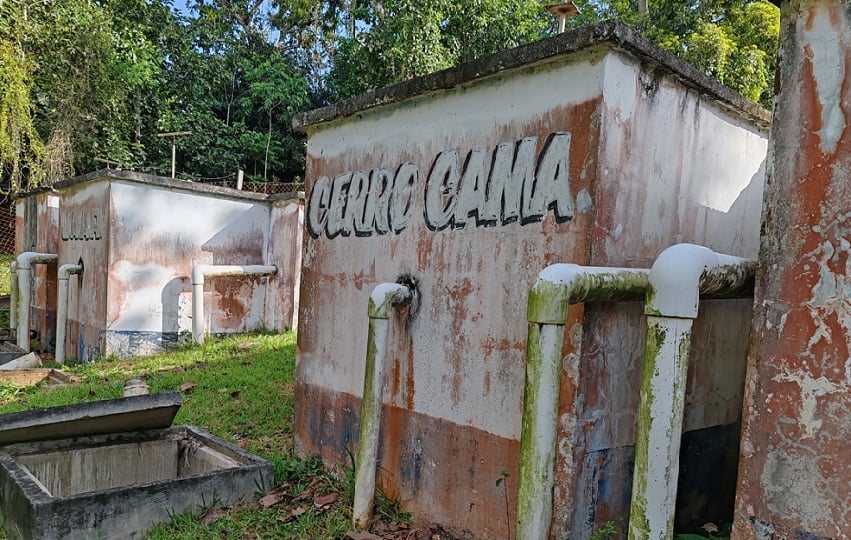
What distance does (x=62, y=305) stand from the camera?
9836 millimetres

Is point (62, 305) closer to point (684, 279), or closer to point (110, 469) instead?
point (110, 469)

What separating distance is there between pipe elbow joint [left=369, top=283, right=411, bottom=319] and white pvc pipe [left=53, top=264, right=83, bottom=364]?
7.79 m

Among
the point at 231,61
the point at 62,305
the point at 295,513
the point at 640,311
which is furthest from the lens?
the point at 231,61

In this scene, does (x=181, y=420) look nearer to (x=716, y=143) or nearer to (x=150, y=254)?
(x=150, y=254)

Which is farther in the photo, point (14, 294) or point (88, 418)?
point (14, 294)

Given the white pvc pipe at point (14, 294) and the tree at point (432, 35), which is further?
the tree at point (432, 35)

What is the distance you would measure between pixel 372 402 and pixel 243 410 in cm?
296

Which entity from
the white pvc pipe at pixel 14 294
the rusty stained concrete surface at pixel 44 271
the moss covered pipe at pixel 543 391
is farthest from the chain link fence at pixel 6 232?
the moss covered pipe at pixel 543 391

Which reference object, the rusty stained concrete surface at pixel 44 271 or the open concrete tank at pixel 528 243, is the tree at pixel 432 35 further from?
the open concrete tank at pixel 528 243

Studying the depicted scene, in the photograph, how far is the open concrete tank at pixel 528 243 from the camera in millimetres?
3156

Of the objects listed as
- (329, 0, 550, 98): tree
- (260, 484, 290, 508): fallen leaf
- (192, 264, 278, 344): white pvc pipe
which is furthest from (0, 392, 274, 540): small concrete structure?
(329, 0, 550, 98): tree

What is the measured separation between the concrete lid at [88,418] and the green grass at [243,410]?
912 mm

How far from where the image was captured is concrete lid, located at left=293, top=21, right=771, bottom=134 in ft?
10.0

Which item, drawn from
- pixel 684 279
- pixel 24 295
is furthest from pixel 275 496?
pixel 24 295
